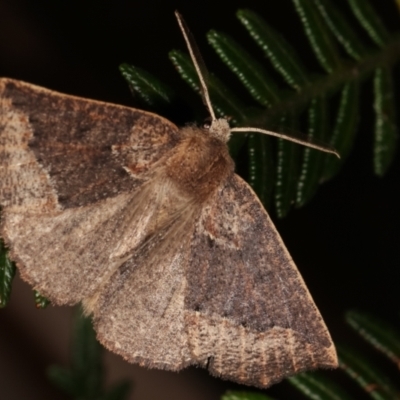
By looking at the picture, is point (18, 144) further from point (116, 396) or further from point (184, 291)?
point (116, 396)

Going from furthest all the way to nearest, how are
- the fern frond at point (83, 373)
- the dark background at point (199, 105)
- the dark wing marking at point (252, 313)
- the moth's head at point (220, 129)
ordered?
the dark background at point (199, 105) → the fern frond at point (83, 373) → the moth's head at point (220, 129) → the dark wing marking at point (252, 313)

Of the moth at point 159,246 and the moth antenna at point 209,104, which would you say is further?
the moth antenna at point 209,104

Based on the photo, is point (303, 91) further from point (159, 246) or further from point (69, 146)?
point (69, 146)

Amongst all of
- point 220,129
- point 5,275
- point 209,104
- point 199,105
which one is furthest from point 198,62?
point 199,105

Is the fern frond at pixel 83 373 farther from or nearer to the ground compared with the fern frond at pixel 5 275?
nearer to the ground

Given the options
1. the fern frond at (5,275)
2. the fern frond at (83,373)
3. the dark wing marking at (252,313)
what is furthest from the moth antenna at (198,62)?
the fern frond at (83,373)

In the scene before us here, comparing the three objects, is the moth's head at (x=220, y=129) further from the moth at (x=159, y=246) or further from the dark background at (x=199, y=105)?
the dark background at (x=199, y=105)

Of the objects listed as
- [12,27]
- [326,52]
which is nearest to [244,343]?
[326,52]

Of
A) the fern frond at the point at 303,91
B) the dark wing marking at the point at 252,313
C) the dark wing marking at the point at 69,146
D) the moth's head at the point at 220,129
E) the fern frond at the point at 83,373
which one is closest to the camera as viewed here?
the dark wing marking at the point at 69,146

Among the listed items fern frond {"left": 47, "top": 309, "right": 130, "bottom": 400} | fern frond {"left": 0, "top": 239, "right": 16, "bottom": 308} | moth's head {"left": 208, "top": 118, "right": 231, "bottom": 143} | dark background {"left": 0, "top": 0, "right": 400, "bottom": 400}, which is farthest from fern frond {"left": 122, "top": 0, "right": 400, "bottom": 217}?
dark background {"left": 0, "top": 0, "right": 400, "bottom": 400}
